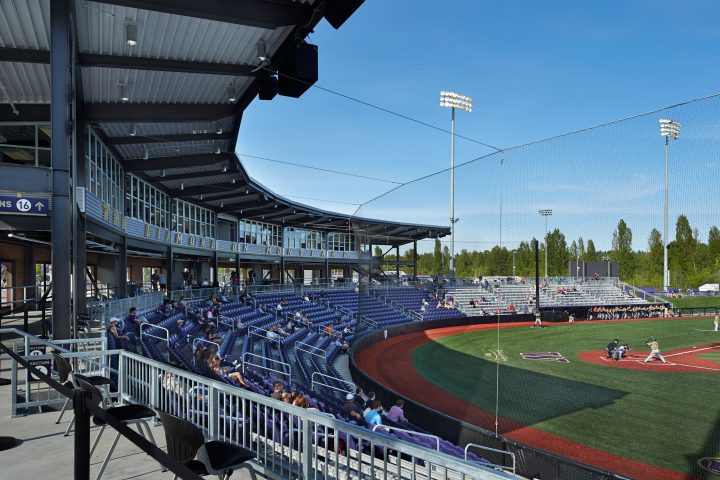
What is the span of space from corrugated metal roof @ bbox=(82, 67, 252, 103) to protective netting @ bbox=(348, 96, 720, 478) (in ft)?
23.7

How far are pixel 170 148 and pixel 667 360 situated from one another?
→ 24.0m

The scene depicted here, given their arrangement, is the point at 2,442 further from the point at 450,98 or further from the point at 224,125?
the point at 450,98

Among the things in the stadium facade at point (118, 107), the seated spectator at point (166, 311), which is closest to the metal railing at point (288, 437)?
the stadium facade at point (118, 107)

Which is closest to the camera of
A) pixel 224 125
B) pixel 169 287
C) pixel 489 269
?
pixel 489 269

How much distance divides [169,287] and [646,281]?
88.1 feet

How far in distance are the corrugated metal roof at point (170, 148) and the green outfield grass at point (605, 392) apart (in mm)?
Result: 14009

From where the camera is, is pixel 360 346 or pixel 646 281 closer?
pixel 646 281

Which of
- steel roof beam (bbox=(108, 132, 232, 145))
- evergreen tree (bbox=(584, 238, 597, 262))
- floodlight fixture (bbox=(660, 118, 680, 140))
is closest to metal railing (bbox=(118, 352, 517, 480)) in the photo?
floodlight fixture (bbox=(660, 118, 680, 140))

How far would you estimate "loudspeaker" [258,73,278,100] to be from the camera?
13.5m

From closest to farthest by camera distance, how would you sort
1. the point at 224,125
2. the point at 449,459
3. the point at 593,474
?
the point at 449,459 → the point at 593,474 → the point at 224,125

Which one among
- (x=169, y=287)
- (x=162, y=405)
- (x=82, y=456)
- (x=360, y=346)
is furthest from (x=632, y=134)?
(x=169, y=287)

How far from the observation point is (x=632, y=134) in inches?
383

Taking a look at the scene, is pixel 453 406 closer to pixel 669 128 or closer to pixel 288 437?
pixel 669 128

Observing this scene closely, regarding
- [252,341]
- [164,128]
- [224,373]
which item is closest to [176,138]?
[164,128]
